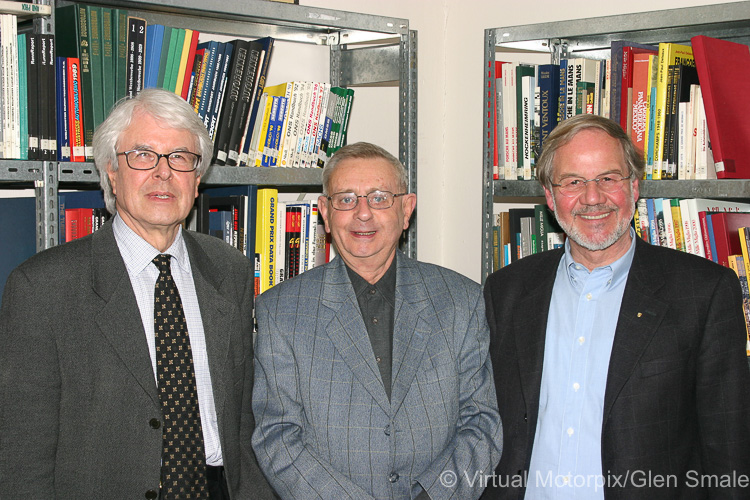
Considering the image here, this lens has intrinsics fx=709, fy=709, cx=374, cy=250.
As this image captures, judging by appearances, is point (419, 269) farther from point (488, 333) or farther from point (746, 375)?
point (746, 375)

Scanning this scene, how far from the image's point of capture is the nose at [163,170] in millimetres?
1899

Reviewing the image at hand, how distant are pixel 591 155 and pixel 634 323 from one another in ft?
1.63

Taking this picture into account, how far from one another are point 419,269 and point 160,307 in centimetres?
75

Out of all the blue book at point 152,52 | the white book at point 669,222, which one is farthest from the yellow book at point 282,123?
the white book at point 669,222

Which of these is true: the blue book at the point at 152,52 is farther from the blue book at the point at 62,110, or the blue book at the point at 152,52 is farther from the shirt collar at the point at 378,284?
the shirt collar at the point at 378,284

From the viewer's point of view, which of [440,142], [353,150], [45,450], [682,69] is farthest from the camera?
[440,142]

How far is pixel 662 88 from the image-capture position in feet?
7.82

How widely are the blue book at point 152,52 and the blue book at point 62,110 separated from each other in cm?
25

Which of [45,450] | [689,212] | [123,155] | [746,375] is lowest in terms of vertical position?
[45,450]

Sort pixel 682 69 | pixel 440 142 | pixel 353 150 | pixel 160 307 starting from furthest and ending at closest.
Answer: pixel 440 142
pixel 682 69
pixel 353 150
pixel 160 307

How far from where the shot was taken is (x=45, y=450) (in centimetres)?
171

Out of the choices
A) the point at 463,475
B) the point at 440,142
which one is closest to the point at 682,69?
the point at 463,475

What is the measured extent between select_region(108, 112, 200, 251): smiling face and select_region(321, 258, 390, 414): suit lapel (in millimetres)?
464

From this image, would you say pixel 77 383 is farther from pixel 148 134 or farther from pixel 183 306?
pixel 148 134
